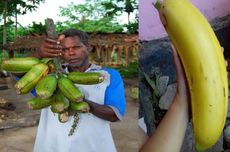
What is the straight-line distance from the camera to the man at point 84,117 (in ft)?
5.36

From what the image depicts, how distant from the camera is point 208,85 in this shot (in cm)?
73

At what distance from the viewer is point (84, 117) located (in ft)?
5.39

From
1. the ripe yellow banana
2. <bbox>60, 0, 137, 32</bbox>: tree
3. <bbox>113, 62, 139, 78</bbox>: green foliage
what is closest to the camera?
the ripe yellow banana

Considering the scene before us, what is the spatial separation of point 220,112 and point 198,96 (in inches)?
2.0

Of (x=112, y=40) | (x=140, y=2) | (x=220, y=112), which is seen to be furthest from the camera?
(x=112, y=40)

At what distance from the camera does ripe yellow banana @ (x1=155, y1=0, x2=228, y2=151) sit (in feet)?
2.40

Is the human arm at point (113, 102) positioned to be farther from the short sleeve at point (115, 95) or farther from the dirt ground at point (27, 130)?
the dirt ground at point (27, 130)

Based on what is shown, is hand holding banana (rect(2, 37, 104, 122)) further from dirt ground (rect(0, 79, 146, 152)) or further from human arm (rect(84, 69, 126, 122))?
dirt ground (rect(0, 79, 146, 152))

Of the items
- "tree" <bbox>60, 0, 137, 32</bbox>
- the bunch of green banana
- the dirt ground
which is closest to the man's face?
the bunch of green banana

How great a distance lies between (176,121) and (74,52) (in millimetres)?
939

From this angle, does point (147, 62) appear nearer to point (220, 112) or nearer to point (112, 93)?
point (112, 93)

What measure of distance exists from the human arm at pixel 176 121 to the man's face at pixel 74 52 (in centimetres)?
90

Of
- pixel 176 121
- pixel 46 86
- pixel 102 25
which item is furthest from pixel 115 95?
pixel 102 25

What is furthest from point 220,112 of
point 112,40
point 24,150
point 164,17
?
point 112,40
